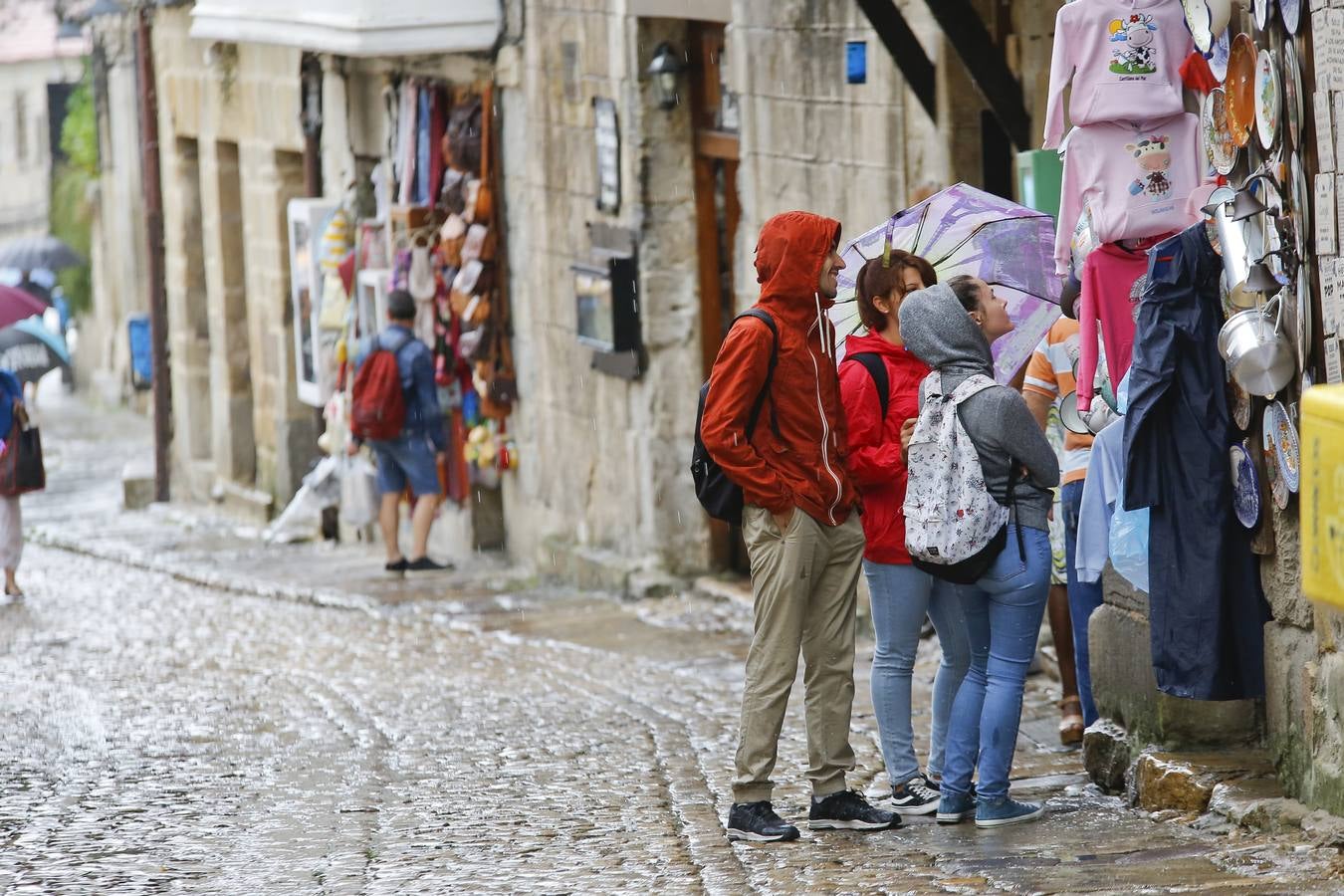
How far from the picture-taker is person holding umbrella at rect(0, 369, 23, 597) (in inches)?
487

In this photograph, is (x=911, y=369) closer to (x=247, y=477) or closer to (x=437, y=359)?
(x=437, y=359)

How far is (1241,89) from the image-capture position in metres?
5.43

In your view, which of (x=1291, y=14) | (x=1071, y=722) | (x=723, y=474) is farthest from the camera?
(x=1071, y=722)

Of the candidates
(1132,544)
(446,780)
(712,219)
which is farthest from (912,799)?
(712,219)

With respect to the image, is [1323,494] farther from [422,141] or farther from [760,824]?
[422,141]

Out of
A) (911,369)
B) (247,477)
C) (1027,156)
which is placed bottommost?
(247,477)

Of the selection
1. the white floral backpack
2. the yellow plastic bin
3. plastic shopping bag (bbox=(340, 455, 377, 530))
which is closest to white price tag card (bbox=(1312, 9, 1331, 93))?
the yellow plastic bin

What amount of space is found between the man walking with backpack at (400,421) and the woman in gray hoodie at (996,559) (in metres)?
7.00

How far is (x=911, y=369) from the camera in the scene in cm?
577

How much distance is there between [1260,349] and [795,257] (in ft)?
3.84

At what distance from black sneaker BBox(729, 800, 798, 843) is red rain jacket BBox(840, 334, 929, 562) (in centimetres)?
72

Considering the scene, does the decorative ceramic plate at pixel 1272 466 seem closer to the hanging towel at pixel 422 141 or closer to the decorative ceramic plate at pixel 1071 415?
the decorative ceramic plate at pixel 1071 415

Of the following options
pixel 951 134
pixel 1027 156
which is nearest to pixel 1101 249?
pixel 1027 156

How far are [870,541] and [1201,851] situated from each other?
1.17 metres
